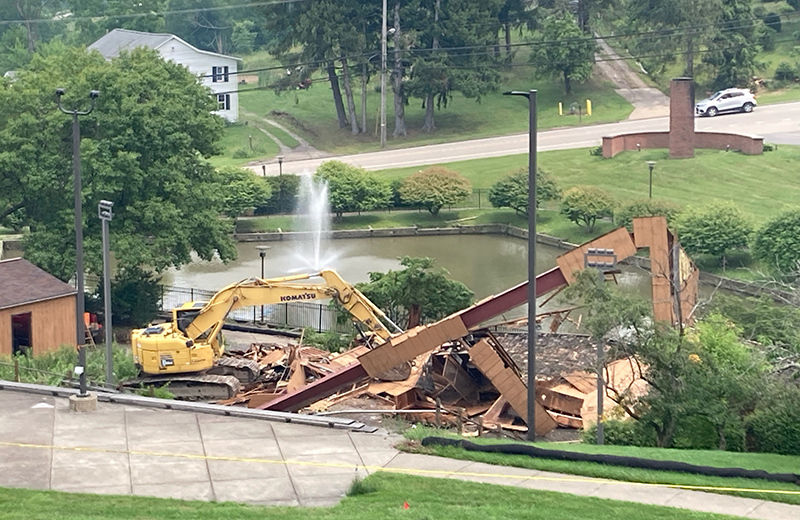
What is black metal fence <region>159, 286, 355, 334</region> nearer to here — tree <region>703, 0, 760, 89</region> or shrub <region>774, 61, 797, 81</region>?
tree <region>703, 0, 760, 89</region>

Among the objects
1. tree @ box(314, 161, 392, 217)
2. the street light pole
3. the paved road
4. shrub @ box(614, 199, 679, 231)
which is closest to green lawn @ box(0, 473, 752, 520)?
shrub @ box(614, 199, 679, 231)

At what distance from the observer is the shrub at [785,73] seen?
88.1 metres

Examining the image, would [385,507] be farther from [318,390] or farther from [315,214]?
[315,214]

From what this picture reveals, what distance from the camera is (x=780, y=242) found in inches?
2140

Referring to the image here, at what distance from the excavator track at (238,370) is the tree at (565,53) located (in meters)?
52.9

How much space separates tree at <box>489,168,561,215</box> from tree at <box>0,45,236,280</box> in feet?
68.0

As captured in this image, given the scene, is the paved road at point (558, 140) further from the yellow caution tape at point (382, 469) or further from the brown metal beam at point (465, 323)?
the yellow caution tape at point (382, 469)

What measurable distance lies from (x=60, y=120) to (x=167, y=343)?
15910 millimetres

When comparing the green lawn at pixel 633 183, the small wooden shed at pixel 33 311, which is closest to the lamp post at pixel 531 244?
the small wooden shed at pixel 33 311

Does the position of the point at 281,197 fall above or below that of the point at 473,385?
above

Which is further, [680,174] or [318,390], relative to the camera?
[680,174]

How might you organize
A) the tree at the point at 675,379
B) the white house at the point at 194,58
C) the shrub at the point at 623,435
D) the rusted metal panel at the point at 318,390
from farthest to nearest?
the white house at the point at 194,58 < the rusted metal panel at the point at 318,390 < the shrub at the point at 623,435 < the tree at the point at 675,379

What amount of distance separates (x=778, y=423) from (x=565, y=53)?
63229 millimetres

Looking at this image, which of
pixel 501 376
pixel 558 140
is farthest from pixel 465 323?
pixel 558 140
